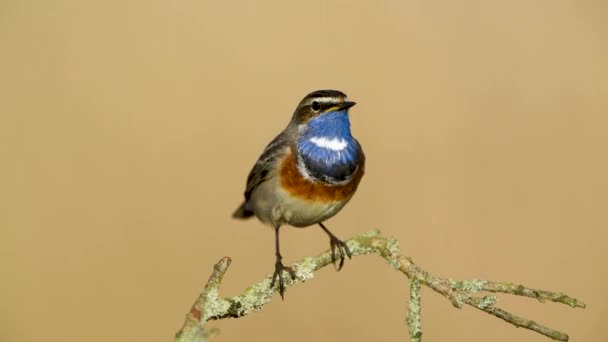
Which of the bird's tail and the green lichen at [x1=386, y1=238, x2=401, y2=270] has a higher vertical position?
the bird's tail

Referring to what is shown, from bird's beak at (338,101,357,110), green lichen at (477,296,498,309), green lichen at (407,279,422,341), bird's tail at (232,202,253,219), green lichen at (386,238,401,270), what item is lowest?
green lichen at (407,279,422,341)

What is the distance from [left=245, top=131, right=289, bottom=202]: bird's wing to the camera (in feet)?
7.20

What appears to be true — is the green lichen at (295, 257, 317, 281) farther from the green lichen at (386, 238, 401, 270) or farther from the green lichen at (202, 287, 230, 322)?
the green lichen at (202, 287, 230, 322)

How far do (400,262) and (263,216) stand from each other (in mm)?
927

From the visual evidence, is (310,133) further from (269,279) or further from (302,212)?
(269,279)

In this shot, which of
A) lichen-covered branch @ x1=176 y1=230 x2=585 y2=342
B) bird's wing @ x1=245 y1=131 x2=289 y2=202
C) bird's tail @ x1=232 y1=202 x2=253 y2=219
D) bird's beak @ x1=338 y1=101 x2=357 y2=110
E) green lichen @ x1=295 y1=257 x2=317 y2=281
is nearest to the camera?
lichen-covered branch @ x1=176 y1=230 x2=585 y2=342

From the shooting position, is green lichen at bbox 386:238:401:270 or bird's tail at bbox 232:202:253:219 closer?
green lichen at bbox 386:238:401:270

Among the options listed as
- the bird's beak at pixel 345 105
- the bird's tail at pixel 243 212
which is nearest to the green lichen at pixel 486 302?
the bird's beak at pixel 345 105

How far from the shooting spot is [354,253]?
145 centimetres

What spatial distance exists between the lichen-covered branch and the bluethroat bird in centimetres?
55

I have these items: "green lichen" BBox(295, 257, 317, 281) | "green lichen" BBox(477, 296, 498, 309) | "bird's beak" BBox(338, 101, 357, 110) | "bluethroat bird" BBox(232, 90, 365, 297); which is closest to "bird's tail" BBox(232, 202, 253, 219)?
"bluethroat bird" BBox(232, 90, 365, 297)

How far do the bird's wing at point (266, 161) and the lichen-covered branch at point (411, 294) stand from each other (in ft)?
2.43

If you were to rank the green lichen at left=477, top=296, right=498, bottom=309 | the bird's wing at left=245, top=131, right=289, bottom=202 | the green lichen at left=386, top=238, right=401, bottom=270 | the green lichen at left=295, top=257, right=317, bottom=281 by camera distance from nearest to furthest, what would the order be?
the green lichen at left=477, top=296, right=498, bottom=309 < the green lichen at left=386, top=238, right=401, bottom=270 < the green lichen at left=295, top=257, right=317, bottom=281 < the bird's wing at left=245, top=131, right=289, bottom=202

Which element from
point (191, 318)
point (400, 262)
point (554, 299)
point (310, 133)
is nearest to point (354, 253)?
point (400, 262)
